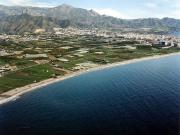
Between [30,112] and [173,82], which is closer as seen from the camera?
[30,112]

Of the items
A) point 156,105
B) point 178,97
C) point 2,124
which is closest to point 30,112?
point 2,124

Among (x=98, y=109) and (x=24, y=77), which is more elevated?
(x=24, y=77)

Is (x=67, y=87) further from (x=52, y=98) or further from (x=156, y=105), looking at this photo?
(x=156, y=105)

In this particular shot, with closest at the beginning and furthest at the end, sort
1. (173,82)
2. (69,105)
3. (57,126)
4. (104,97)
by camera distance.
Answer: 1. (57,126)
2. (69,105)
3. (104,97)
4. (173,82)

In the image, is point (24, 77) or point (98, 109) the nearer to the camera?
point (98, 109)

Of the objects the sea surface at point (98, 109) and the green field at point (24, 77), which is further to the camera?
the green field at point (24, 77)

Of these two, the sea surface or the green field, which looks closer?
the sea surface

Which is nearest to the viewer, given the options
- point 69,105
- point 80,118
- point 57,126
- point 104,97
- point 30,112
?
point 57,126

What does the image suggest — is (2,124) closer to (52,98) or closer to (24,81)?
(52,98)
